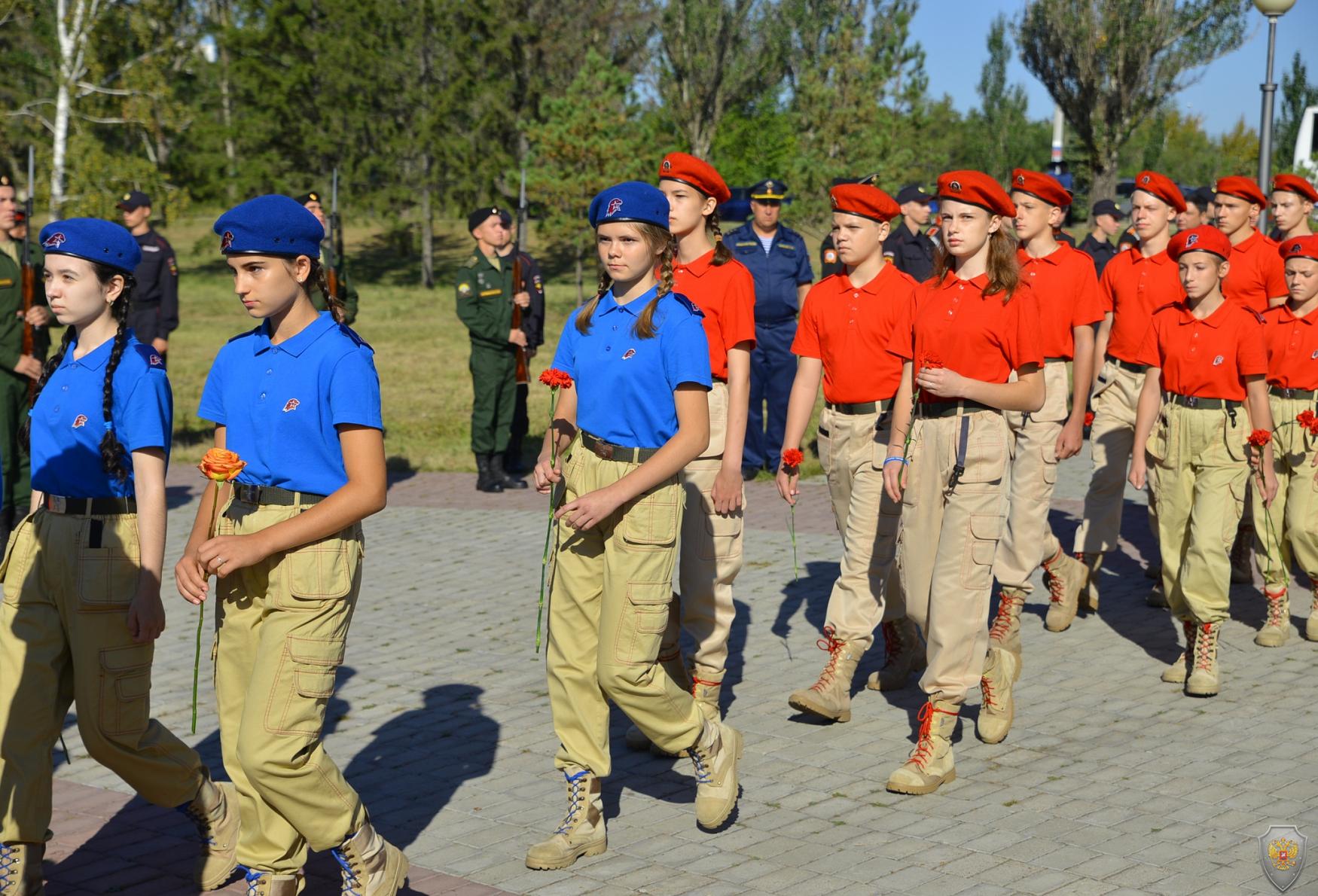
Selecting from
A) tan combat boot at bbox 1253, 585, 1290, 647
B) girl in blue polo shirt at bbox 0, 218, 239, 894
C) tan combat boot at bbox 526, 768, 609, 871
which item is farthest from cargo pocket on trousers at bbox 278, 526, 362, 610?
tan combat boot at bbox 1253, 585, 1290, 647

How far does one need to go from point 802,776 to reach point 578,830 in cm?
127

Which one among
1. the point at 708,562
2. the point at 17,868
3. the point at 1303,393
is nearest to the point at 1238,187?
the point at 1303,393

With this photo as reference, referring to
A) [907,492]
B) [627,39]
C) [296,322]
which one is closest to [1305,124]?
[627,39]

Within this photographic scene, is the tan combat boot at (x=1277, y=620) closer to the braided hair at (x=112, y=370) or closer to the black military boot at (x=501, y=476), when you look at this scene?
the braided hair at (x=112, y=370)

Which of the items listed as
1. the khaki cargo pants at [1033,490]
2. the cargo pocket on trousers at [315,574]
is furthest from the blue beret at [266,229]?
the khaki cargo pants at [1033,490]

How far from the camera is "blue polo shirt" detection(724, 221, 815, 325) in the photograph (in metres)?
13.0

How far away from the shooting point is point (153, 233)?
1391 cm

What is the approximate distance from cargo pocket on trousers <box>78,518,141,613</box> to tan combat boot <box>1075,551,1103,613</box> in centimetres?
577

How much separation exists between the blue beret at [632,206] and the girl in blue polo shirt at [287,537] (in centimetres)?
108

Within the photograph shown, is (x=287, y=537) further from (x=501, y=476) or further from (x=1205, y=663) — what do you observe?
(x=501, y=476)

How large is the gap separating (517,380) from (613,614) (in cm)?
824

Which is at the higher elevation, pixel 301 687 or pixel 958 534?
pixel 958 534

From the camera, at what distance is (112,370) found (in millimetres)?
4754

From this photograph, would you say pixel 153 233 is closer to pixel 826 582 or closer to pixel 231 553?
pixel 826 582
